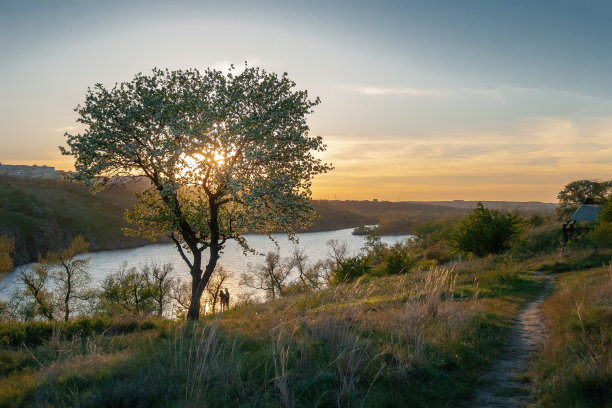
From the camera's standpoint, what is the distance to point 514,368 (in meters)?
8.12

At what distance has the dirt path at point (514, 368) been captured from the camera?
658cm

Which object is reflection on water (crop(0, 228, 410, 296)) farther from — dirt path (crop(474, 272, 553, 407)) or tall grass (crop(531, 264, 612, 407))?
tall grass (crop(531, 264, 612, 407))

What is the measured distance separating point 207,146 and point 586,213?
163ft

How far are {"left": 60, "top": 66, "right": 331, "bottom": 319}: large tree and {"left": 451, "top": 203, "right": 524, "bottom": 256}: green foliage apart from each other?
1106 inches

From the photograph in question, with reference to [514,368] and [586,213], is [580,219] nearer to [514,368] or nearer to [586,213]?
[586,213]

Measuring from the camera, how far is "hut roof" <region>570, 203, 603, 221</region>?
46.9 m

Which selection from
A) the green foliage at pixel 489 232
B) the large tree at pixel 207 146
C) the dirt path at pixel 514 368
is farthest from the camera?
the green foliage at pixel 489 232

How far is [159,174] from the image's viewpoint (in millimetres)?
17203

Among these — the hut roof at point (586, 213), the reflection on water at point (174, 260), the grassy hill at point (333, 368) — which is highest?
the hut roof at point (586, 213)

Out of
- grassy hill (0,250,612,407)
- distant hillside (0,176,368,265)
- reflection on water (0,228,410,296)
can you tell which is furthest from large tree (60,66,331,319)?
distant hillside (0,176,368,265)

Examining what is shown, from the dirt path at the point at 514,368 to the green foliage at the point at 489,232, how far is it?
2835 cm

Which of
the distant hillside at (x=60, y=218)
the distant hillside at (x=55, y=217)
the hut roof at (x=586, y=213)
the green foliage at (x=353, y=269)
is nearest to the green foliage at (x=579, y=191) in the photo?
the distant hillside at (x=60, y=218)

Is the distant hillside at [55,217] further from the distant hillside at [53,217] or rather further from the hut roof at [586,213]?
the hut roof at [586,213]

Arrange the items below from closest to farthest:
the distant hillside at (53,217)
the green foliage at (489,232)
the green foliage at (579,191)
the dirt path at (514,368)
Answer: the dirt path at (514,368)
the green foliage at (489,232)
the green foliage at (579,191)
the distant hillside at (53,217)
